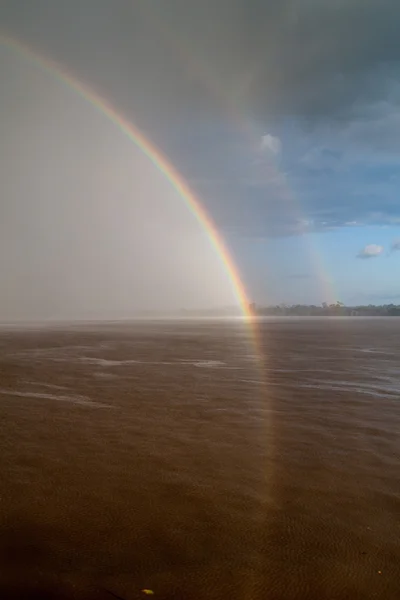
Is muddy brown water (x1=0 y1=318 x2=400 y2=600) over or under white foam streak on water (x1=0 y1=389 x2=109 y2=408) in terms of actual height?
Result: under

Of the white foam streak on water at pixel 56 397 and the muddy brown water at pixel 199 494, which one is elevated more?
the white foam streak on water at pixel 56 397

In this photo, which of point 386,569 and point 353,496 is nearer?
point 386,569

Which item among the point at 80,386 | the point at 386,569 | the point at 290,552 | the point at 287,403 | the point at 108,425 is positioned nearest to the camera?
the point at 386,569

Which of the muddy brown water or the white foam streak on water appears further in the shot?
the white foam streak on water

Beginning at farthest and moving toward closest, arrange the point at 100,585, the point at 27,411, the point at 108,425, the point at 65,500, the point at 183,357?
the point at 183,357, the point at 27,411, the point at 108,425, the point at 65,500, the point at 100,585

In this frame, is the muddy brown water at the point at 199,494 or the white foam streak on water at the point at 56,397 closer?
the muddy brown water at the point at 199,494

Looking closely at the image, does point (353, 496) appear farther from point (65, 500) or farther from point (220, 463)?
point (65, 500)

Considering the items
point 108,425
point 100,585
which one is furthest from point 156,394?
point 100,585

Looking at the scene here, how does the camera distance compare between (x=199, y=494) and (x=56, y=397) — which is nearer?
(x=199, y=494)

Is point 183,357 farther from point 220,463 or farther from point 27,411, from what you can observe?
point 220,463

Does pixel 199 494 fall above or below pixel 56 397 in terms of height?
below
